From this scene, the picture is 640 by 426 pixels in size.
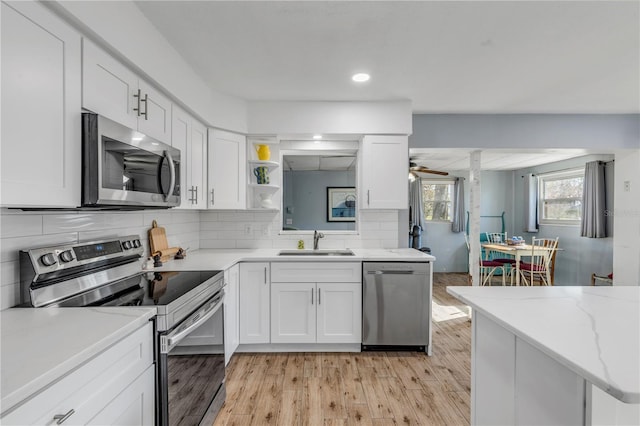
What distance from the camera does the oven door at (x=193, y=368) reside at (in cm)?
131

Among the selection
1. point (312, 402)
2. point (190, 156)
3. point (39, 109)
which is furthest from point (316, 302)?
point (39, 109)

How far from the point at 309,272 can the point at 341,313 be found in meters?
0.48

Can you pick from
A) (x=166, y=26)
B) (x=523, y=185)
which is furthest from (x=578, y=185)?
(x=166, y=26)

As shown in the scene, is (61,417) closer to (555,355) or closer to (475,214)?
(555,355)

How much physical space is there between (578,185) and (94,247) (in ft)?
22.8

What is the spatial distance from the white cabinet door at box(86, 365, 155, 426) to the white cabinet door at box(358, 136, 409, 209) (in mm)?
2393

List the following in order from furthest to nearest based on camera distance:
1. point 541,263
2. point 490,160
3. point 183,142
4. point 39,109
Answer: point 490,160
point 541,263
point 183,142
point 39,109

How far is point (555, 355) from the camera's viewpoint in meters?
0.83

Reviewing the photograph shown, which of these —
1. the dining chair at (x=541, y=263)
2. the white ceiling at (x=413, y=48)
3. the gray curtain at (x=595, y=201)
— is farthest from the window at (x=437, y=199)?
the white ceiling at (x=413, y=48)

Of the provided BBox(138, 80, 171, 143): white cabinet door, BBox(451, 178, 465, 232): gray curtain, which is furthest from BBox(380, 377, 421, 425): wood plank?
BBox(451, 178, 465, 232): gray curtain

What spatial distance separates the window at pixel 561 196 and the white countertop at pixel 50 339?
264 inches

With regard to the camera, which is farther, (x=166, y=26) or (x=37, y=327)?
(x=166, y=26)

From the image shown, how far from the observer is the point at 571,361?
777 millimetres

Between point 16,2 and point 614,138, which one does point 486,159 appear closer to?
point 614,138
